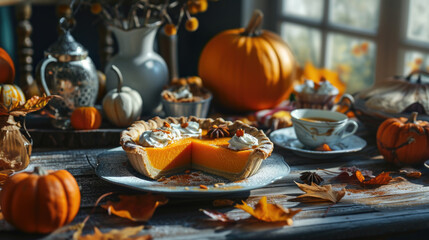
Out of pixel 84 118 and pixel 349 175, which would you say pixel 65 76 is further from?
pixel 349 175

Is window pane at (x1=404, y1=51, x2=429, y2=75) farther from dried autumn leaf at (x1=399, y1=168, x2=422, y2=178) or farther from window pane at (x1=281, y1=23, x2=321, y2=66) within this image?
dried autumn leaf at (x1=399, y1=168, x2=422, y2=178)

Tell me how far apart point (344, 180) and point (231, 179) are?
A: 0.38 meters

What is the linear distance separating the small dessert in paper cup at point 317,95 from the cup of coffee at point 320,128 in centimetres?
21

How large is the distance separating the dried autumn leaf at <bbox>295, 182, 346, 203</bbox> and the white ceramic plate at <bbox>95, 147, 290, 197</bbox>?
8cm

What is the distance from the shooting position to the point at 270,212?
1334mm

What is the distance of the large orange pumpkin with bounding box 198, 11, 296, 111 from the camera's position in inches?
89.3

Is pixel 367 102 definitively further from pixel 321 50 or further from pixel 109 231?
pixel 321 50

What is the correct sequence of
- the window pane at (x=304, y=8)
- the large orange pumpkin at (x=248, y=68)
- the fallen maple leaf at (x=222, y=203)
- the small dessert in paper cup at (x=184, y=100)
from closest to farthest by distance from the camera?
the fallen maple leaf at (x=222, y=203)
the small dessert in paper cup at (x=184, y=100)
the large orange pumpkin at (x=248, y=68)
the window pane at (x=304, y=8)

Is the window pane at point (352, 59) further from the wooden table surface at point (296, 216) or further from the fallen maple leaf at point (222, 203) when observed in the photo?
the fallen maple leaf at point (222, 203)

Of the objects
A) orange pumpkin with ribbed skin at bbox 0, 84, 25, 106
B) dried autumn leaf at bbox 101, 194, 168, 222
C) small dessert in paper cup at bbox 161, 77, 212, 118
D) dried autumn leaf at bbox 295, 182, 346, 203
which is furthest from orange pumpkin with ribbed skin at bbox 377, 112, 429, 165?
orange pumpkin with ribbed skin at bbox 0, 84, 25, 106

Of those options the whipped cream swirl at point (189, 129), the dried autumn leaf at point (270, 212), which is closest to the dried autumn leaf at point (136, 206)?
the dried autumn leaf at point (270, 212)

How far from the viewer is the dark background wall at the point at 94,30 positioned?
3.66 m

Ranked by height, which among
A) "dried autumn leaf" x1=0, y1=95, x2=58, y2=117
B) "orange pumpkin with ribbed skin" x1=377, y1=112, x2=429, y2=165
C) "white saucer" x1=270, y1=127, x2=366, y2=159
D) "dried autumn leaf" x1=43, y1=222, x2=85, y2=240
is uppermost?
"dried autumn leaf" x1=0, y1=95, x2=58, y2=117

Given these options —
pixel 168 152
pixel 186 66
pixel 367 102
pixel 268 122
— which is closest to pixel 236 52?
pixel 268 122
